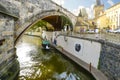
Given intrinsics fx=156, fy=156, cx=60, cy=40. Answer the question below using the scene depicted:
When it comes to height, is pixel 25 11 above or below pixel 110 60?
above

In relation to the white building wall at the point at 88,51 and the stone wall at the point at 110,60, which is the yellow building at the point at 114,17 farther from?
the stone wall at the point at 110,60

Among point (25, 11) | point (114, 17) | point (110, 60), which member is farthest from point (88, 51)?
point (114, 17)

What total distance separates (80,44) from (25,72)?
6683mm

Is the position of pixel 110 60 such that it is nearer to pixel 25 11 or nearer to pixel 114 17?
pixel 25 11

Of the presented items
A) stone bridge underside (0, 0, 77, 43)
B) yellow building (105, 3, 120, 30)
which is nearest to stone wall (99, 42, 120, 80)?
stone bridge underside (0, 0, 77, 43)

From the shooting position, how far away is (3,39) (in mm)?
9859

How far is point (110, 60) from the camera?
34.9ft

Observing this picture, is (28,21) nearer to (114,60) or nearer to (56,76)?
(56,76)

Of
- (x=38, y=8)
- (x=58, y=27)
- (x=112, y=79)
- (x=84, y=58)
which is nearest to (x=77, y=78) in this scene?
(x=112, y=79)

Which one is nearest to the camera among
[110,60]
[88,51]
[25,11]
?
[110,60]

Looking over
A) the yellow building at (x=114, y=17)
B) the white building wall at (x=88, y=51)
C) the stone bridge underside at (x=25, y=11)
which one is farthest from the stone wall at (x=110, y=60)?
the yellow building at (x=114, y=17)

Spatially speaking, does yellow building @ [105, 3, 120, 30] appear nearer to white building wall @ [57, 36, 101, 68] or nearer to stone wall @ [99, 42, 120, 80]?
white building wall @ [57, 36, 101, 68]

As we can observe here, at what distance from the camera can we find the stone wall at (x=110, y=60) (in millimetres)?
9673

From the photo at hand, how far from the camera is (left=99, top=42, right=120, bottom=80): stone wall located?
9673 millimetres
